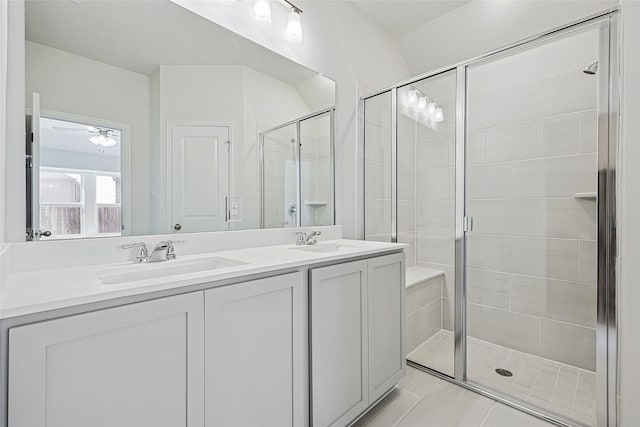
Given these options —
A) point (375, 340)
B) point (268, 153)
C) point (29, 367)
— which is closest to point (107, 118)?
point (268, 153)

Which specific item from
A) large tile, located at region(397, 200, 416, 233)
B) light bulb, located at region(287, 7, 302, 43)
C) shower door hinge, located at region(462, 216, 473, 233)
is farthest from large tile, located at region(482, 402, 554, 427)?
light bulb, located at region(287, 7, 302, 43)

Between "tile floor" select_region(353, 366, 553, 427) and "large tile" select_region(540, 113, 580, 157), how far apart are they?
1656 mm

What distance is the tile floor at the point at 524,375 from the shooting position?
1666 millimetres

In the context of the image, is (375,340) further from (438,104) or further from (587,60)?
(587,60)

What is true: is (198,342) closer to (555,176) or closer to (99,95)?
(99,95)

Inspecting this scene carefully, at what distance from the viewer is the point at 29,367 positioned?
663 mm

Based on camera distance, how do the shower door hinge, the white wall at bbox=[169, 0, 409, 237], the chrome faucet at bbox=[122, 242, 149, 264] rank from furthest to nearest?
1. the white wall at bbox=[169, 0, 409, 237]
2. the shower door hinge
3. the chrome faucet at bbox=[122, 242, 149, 264]

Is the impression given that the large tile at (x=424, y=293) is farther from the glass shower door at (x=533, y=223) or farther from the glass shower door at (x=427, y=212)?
the glass shower door at (x=533, y=223)

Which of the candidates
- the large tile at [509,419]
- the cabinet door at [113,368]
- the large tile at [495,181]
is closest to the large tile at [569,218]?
the large tile at [495,181]

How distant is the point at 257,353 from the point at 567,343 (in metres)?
2.15

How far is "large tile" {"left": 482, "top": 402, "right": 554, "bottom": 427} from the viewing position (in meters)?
1.52

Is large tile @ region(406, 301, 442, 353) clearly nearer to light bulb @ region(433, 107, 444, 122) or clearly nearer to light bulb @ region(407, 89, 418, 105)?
light bulb @ region(433, 107, 444, 122)

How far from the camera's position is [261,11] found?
5.52 feet

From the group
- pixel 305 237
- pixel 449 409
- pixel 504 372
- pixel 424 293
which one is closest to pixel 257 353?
pixel 305 237
